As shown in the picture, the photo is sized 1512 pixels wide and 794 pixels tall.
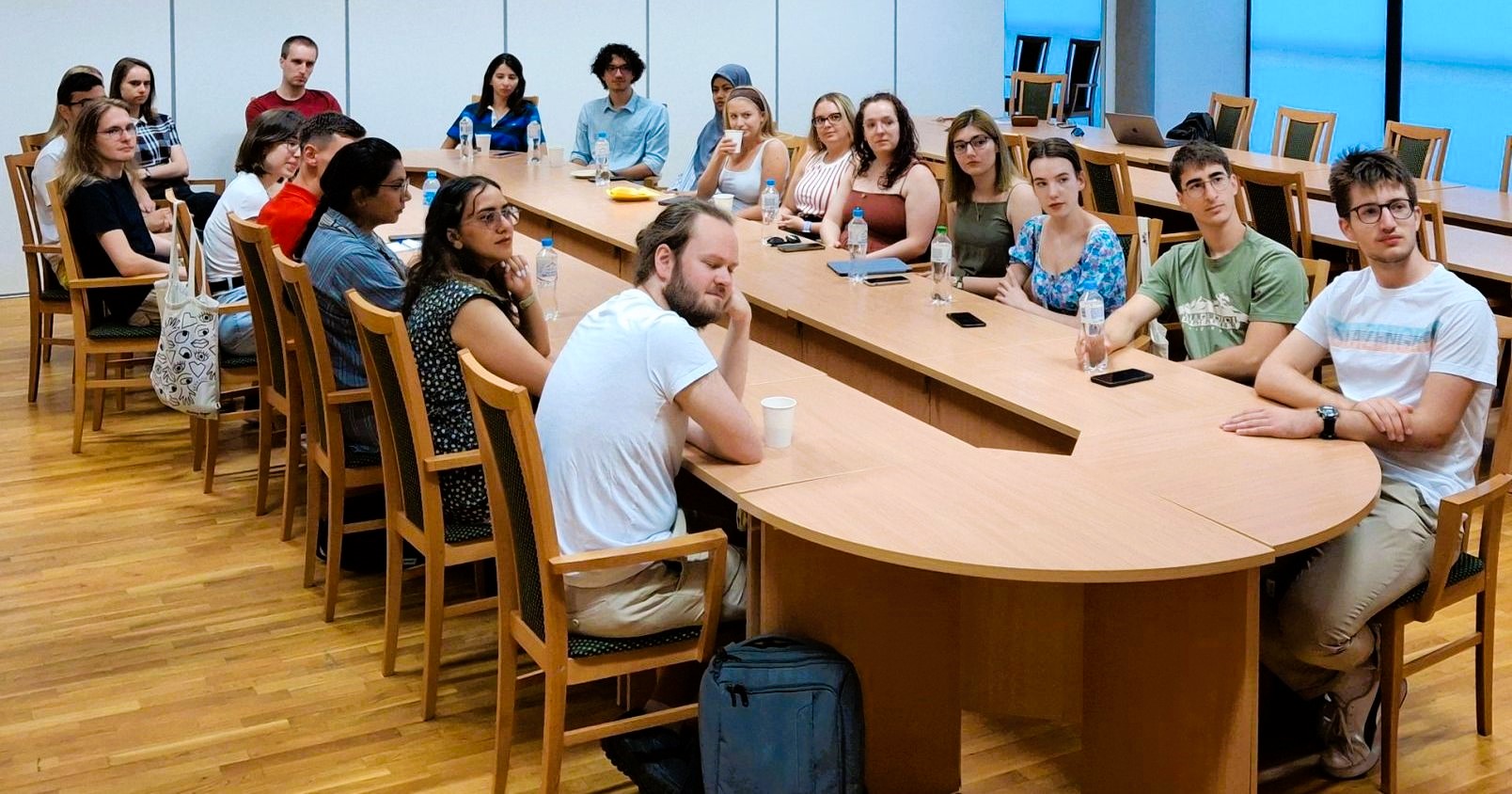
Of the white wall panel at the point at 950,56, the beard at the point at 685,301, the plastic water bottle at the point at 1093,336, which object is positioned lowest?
the plastic water bottle at the point at 1093,336

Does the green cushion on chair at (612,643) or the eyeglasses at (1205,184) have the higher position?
the eyeglasses at (1205,184)

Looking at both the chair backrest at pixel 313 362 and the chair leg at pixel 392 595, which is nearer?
the chair leg at pixel 392 595

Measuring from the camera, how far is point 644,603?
309 centimetres

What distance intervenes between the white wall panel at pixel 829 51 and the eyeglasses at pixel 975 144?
575 centimetres

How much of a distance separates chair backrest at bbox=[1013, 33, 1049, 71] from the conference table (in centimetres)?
855

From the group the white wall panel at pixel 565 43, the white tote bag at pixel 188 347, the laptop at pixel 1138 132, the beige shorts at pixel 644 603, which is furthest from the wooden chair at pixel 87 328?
the laptop at pixel 1138 132

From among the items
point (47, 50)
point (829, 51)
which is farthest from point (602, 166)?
point (829, 51)

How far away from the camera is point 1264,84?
11.8m

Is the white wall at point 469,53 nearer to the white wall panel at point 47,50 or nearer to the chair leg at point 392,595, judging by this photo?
the white wall panel at point 47,50

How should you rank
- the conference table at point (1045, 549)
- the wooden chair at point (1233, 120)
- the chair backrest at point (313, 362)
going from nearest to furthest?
1. the conference table at point (1045, 549)
2. the chair backrest at point (313, 362)
3. the wooden chair at point (1233, 120)

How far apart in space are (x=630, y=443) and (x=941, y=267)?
6.03ft

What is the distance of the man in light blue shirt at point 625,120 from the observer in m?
8.30

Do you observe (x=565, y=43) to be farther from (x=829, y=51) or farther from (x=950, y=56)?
(x=950, y=56)

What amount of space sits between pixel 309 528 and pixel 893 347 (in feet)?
5.85
